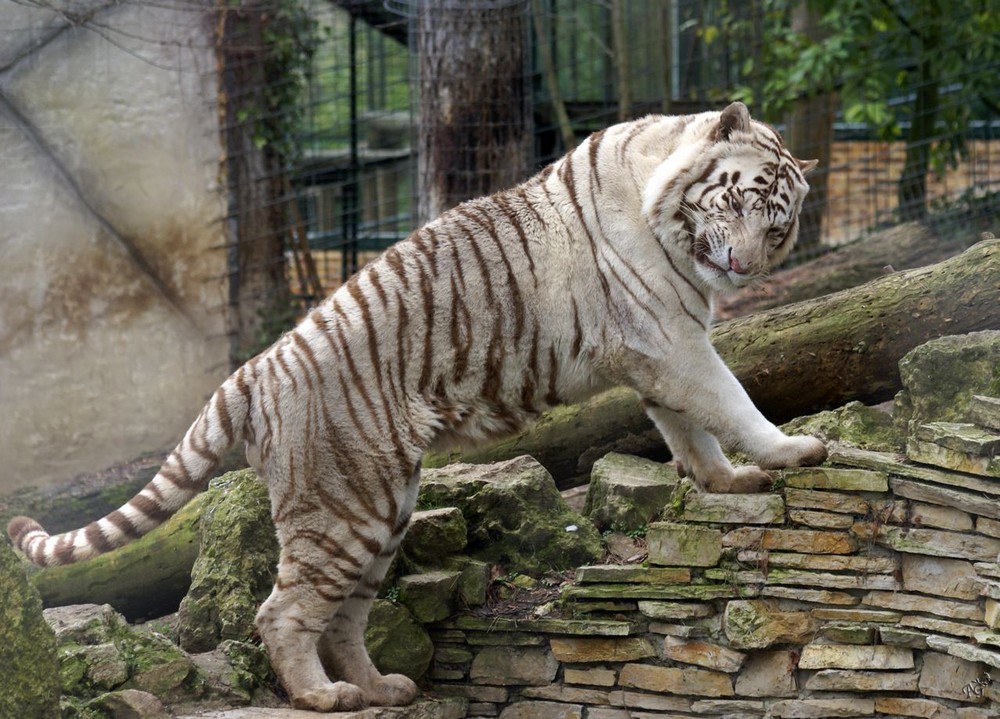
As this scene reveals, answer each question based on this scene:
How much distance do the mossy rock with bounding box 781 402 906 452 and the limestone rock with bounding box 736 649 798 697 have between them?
38.0 inches

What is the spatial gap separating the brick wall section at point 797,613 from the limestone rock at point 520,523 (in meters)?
0.45

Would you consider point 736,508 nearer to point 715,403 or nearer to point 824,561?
point 824,561

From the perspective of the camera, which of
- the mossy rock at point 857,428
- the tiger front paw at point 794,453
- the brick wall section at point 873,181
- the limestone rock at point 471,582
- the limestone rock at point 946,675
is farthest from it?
the brick wall section at point 873,181

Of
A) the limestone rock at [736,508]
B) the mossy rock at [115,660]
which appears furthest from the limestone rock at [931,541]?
the mossy rock at [115,660]

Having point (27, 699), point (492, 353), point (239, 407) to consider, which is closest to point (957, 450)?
point (492, 353)

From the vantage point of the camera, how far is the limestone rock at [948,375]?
471cm

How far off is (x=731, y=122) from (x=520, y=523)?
207 cm

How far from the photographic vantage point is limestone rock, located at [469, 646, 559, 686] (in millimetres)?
4957

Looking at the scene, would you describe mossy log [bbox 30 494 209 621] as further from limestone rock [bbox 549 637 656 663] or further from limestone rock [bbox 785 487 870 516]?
limestone rock [bbox 785 487 870 516]

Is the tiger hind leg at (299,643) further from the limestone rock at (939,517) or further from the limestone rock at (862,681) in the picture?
the limestone rock at (939,517)

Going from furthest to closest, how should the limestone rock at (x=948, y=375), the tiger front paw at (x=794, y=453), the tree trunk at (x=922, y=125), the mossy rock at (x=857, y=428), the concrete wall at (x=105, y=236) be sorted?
the tree trunk at (x=922, y=125), the concrete wall at (x=105, y=236), the mossy rock at (x=857, y=428), the limestone rock at (x=948, y=375), the tiger front paw at (x=794, y=453)

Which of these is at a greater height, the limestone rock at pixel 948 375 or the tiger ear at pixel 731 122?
the tiger ear at pixel 731 122

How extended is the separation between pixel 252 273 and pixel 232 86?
1487 mm

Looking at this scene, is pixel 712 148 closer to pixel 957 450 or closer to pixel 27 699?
pixel 957 450
